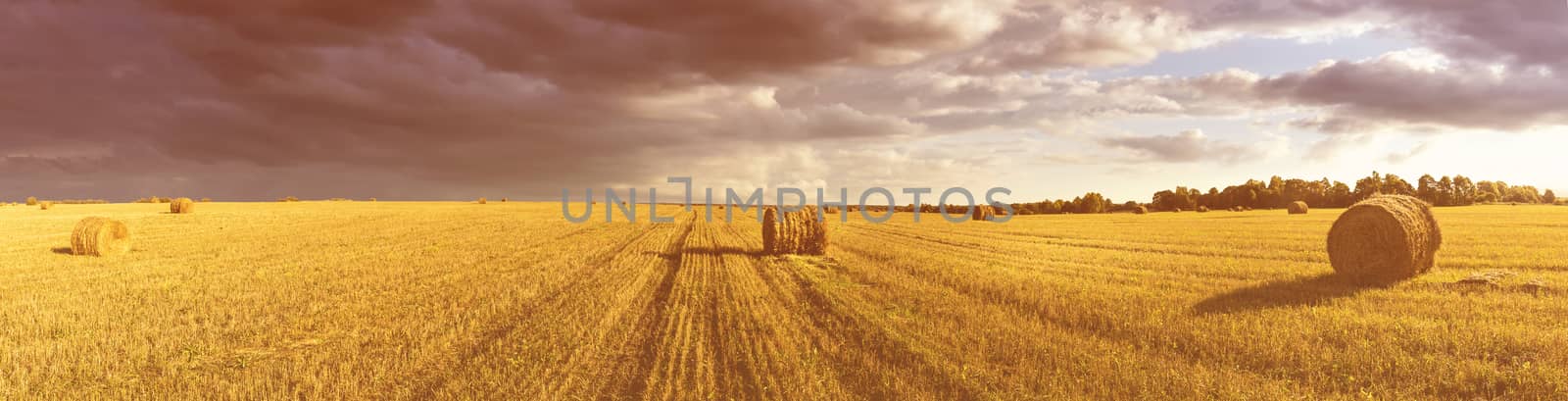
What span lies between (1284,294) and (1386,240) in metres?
4.70

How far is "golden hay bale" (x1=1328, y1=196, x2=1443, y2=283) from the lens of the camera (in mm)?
14836

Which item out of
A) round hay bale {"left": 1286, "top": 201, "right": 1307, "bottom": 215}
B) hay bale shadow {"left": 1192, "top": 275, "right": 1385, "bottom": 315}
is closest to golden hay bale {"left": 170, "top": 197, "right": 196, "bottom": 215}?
hay bale shadow {"left": 1192, "top": 275, "right": 1385, "bottom": 315}

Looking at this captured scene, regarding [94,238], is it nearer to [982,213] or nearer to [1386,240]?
[1386,240]

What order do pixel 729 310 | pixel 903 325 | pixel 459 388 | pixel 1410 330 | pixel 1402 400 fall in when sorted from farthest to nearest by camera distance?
pixel 729 310 < pixel 903 325 < pixel 1410 330 < pixel 459 388 < pixel 1402 400

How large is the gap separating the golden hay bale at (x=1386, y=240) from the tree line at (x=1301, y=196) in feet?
206

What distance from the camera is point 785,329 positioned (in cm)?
980

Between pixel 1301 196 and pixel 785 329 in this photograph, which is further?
pixel 1301 196

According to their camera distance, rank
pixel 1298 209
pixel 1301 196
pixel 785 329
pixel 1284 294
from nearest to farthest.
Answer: pixel 785 329, pixel 1284 294, pixel 1298 209, pixel 1301 196

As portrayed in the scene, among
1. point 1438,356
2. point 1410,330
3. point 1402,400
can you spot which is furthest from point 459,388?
point 1410,330

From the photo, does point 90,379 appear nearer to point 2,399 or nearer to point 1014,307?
point 2,399

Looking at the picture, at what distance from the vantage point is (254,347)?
970 centimetres

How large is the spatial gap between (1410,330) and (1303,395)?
378 centimetres

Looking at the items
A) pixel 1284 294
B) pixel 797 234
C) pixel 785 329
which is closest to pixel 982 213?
pixel 797 234

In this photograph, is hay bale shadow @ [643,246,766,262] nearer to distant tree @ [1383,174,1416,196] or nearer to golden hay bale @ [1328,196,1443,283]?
golden hay bale @ [1328,196,1443,283]
